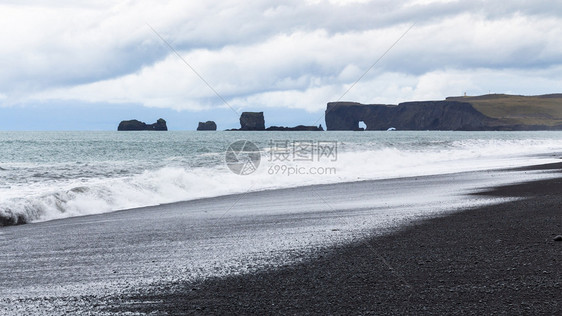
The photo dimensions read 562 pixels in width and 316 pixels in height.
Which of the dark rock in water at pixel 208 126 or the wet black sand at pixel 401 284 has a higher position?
the dark rock in water at pixel 208 126

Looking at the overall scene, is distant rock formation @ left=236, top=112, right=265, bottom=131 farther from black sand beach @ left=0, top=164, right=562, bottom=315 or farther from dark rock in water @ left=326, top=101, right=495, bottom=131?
black sand beach @ left=0, top=164, right=562, bottom=315

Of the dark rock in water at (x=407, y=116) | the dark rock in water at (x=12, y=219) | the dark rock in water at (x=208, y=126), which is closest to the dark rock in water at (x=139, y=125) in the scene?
the dark rock in water at (x=208, y=126)

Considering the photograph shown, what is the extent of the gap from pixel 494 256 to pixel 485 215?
303 cm

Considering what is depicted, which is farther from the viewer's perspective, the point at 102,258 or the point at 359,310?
the point at 102,258

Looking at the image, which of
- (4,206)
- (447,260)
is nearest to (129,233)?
(4,206)

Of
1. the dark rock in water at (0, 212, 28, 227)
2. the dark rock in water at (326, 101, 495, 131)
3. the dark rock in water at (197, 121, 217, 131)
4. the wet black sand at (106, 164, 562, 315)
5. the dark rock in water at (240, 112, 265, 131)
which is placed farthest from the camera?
the dark rock in water at (326, 101, 495, 131)

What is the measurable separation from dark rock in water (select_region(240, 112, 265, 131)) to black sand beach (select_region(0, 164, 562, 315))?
10953 cm

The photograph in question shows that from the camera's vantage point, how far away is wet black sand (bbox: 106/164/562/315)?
3.49m

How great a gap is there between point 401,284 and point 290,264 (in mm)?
1230

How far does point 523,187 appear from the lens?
12.3 metres

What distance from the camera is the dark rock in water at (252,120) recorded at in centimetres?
12004

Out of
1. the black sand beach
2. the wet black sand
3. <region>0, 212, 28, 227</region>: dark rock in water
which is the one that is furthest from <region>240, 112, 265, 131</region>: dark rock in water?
the wet black sand

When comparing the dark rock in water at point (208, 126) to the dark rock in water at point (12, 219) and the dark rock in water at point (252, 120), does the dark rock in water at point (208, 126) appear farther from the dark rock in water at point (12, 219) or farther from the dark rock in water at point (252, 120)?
the dark rock in water at point (12, 219)

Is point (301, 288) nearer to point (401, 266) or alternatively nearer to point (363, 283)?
point (363, 283)
